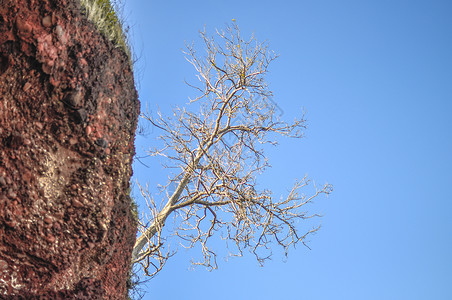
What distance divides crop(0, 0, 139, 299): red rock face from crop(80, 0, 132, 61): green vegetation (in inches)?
4.4

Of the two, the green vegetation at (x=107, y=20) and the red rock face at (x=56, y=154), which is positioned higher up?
the green vegetation at (x=107, y=20)

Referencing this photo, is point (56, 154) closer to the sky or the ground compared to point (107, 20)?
closer to the ground

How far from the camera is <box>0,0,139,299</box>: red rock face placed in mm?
3857

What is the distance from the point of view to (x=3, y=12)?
3816 millimetres

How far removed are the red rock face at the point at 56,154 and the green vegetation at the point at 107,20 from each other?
11cm

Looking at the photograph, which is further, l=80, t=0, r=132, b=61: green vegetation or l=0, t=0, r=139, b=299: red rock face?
l=80, t=0, r=132, b=61: green vegetation

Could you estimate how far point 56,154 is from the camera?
407cm

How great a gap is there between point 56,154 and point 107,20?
1536 mm

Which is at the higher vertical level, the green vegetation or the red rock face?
the green vegetation

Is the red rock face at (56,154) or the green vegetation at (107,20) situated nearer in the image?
the red rock face at (56,154)

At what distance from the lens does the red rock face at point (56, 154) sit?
3857mm

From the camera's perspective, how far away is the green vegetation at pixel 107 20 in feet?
14.6

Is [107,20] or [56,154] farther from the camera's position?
[107,20]

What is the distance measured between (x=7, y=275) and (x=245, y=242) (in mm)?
6288
